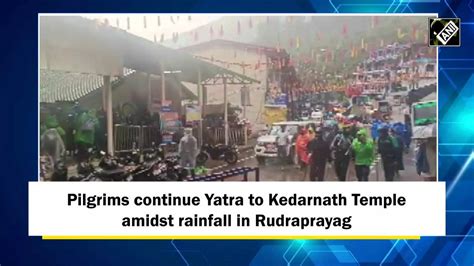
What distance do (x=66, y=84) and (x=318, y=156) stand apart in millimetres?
1095

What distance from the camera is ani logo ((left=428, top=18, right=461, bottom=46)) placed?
210 cm

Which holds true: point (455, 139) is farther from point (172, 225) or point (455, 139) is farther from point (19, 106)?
point (19, 106)

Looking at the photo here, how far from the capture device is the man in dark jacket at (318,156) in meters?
2.13

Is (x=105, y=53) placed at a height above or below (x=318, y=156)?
above

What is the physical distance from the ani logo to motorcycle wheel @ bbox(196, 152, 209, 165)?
106 cm

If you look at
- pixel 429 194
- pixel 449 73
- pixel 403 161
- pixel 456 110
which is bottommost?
pixel 429 194

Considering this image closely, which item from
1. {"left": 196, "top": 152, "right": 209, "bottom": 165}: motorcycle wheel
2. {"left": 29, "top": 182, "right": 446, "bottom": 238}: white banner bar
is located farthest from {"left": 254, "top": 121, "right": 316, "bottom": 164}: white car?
{"left": 196, "top": 152, "right": 209, "bottom": 165}: motorcycle wheel

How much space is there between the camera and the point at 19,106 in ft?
6.96

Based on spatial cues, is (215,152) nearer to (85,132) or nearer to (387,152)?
(85,132)

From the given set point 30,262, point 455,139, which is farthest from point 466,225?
point 30,262

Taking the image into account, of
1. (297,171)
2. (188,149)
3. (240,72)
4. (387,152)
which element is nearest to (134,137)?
(188,149)

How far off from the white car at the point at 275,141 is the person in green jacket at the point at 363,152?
198 millimetres

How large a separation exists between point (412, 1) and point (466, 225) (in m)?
0.96

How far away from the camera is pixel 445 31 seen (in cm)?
211
